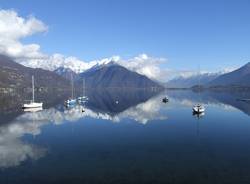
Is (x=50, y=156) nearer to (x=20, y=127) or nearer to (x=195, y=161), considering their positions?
(x=195, y=161)

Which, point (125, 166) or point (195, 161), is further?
point (195, 161)

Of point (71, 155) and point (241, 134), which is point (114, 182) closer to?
point (71, 155)

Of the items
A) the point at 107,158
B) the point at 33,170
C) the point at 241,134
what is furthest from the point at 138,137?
the point at 33,170

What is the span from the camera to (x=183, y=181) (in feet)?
161

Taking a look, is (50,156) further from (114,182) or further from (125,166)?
(114,182)

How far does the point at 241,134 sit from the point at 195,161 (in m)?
40.9

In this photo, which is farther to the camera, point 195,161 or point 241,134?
point 241,134

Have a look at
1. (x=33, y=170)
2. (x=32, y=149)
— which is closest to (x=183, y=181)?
(x=33, y=170)

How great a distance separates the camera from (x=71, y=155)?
6575 centimetres

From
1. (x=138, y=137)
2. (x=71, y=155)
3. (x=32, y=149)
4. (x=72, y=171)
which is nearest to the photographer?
(x=72, y=171)

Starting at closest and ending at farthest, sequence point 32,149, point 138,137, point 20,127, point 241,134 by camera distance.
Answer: point 32,149 → point 138,137 → point 241,134 → point 20,127

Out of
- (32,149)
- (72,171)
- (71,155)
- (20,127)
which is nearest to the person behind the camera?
(72,171)

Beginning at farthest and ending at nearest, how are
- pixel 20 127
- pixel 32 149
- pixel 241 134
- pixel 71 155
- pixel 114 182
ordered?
1. pixel 20 127
2. pixel 241 134
3. pixel 32 149
4. pixel 71 155
5. pixel 114 182

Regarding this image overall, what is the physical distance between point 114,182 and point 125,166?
8.77 m
